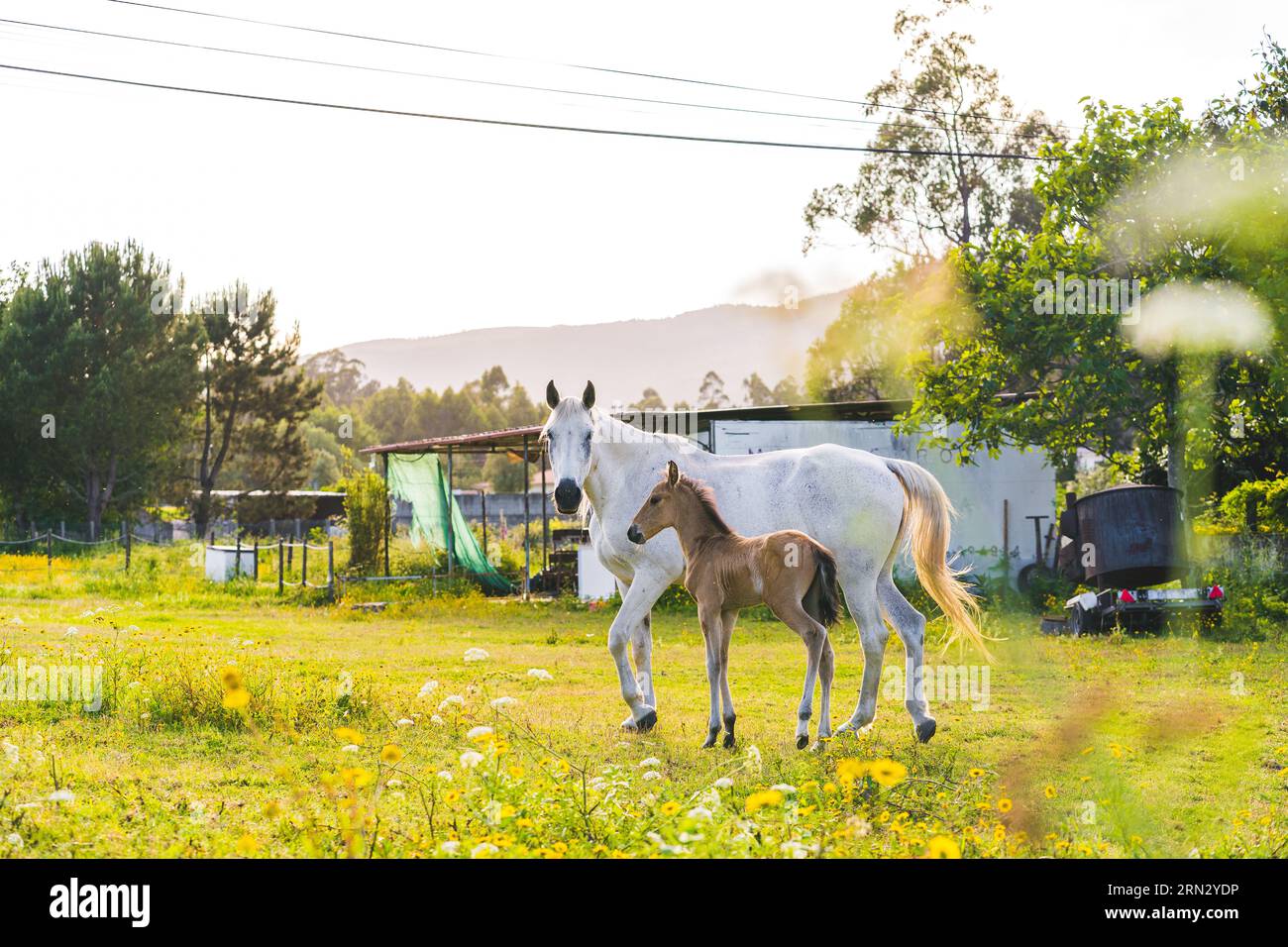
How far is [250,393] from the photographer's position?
52.0 meters

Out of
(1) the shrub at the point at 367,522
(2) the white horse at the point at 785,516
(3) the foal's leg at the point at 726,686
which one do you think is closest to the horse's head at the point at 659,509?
(2) the white horse at the point at 785,516

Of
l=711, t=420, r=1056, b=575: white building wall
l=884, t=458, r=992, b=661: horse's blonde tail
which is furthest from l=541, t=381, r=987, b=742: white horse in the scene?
l=711, t=420, r=1056, b=575: white building wall

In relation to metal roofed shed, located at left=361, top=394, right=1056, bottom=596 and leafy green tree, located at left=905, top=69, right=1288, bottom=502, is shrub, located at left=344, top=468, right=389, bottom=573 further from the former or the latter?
leafy green tree, located at left=905, top=69, right=1288, bottom=502

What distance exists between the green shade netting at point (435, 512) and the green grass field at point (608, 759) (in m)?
9.46

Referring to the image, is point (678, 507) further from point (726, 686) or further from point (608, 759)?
point (608, 759)

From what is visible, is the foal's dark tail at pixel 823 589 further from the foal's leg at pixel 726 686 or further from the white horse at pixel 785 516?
the white horse at pixel 785 516

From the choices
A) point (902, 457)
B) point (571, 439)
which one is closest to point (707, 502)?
point (571, 439)

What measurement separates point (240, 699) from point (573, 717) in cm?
545

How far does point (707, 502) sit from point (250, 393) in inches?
1913

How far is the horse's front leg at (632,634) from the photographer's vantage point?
789cm

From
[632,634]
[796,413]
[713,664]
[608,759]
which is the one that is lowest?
[608,759]

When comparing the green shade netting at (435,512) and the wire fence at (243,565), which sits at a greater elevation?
the green shade netting at (435,512)
